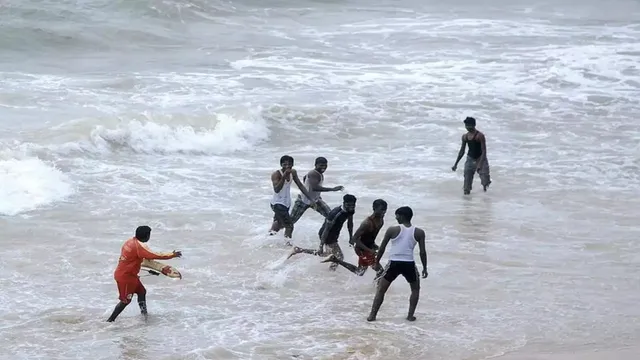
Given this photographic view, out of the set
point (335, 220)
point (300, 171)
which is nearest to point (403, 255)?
point (335, 220)

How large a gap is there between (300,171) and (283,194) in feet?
15.7

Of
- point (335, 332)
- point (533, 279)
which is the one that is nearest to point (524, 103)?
point (533, 279)

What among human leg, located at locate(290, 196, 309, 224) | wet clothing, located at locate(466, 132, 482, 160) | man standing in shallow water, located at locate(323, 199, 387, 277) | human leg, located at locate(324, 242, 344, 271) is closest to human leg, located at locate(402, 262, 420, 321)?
man standing in shallow water, located at locate(323, 199, 387, 277)

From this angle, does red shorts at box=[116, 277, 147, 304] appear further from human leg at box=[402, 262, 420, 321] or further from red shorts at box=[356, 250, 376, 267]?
human leg at box=[402, 262, 420, 321]

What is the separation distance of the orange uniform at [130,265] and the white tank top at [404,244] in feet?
7.25

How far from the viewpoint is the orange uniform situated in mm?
10406

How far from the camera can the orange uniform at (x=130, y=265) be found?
10406 millimetres

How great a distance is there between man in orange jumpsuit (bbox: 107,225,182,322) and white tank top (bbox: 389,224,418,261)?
2.13 metres

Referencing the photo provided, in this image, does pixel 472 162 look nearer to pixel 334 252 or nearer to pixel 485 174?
pixel 485 174

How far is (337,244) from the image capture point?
12.5 meters

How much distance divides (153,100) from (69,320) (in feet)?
41.6

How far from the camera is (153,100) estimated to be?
75.8ft

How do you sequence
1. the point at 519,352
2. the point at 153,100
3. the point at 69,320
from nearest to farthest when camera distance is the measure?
the point at 519,352, the point at 69,320, the point at 153,100

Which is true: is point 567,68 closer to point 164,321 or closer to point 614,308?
point 614,308
